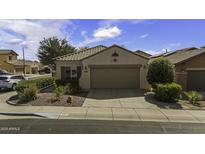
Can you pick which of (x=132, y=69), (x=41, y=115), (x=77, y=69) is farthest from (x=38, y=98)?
(x=132, y=69)

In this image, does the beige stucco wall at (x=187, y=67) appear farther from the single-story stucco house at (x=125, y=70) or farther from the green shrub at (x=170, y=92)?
the green shrub at (x=170, y=92)

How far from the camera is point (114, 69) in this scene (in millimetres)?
19188

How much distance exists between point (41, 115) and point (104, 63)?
9.85 meters

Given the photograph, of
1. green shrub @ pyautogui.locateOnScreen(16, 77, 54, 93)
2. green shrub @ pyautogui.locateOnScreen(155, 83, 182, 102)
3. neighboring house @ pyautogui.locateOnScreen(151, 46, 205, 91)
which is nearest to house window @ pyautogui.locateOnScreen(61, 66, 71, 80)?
green shrub @ pyautogui.locateOnScreen(16, 77, 54, 93)

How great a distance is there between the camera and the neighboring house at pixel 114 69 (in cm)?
1883

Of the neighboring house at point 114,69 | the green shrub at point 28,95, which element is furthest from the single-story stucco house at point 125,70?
the green shrub at point 28,95

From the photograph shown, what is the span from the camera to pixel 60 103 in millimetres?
12812

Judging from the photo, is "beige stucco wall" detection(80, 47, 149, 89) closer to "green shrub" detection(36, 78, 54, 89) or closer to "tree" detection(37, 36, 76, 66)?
"green shrub" detection(36, 78, 54, 89)

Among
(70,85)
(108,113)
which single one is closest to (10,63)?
(70,85)

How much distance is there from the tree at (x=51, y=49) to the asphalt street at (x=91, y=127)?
4158 cm

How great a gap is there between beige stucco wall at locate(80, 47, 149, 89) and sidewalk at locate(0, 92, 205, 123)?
7297 mm

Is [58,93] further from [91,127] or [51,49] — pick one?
[51,49]
